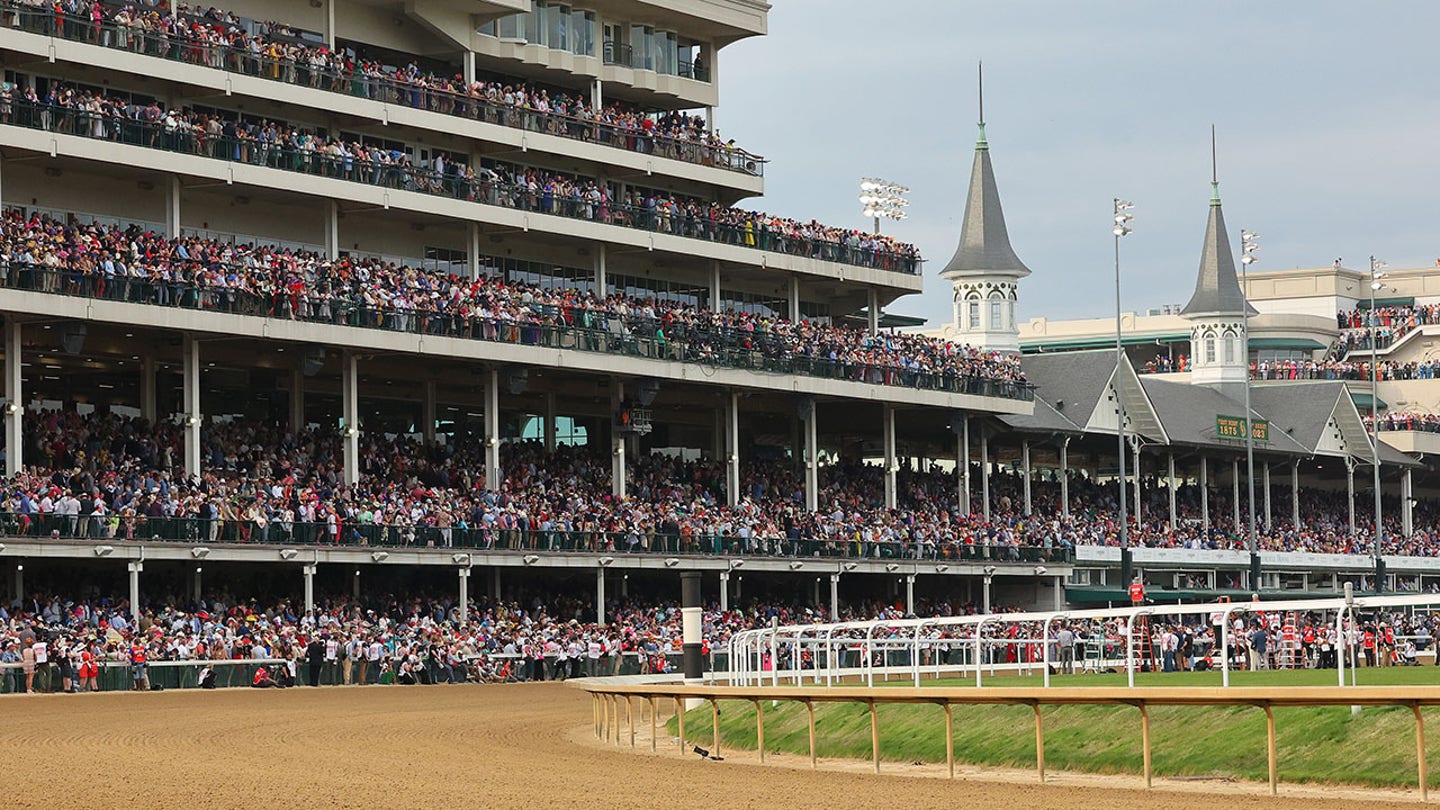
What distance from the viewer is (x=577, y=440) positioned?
2069 inches

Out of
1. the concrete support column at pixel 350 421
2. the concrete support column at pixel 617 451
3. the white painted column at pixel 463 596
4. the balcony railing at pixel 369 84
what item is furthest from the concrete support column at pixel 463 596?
the balcony railing at pixel 369 84

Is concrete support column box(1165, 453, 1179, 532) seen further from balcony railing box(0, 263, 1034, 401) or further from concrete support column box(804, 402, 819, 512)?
concrete support column box(804, 402, 819, 512)

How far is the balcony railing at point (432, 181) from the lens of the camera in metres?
40.1

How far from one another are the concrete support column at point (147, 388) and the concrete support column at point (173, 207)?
247 centimetres

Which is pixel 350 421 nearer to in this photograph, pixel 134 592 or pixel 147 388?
pixel 147 388

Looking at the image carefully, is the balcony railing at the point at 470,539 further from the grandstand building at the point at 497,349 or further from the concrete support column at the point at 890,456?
the concrete support column at the point at 890,456

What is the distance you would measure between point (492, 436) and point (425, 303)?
3647 millimetres

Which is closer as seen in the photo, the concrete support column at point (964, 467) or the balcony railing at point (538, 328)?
the balcony railing at point (538, 328)

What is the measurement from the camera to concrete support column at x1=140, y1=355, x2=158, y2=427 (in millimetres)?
Answer: 42812

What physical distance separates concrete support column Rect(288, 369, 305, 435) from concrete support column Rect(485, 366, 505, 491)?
376cm

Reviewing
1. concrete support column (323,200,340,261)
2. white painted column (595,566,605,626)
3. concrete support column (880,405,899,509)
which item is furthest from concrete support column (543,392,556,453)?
concrete support column (880,405,899,509)

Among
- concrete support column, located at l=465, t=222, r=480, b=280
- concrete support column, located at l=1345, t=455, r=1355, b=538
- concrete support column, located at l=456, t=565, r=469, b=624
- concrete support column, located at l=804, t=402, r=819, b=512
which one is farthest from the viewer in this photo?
concrete support column, located at l=1345, t=455, r=1355, b=538

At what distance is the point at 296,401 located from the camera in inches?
1786

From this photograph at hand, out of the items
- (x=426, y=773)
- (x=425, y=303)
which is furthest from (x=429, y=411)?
(x=426, y=773)
